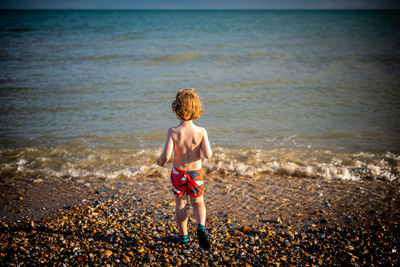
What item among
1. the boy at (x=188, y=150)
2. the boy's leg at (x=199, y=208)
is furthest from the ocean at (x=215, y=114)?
the boy at (x=188, y=150)

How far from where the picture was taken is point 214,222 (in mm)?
3898

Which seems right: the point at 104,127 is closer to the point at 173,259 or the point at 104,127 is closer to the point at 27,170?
the point at 27,170

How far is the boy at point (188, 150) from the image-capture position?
2.96m

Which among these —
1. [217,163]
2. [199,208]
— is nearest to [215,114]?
[217,163]

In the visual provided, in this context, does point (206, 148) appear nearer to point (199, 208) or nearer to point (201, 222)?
point (199, 208)

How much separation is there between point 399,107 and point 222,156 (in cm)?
748

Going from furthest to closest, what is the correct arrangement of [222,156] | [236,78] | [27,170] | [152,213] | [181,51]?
[181,51] → [236,78] → [222,156] → [27,170] → [152,213]

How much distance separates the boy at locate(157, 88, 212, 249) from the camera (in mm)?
2963

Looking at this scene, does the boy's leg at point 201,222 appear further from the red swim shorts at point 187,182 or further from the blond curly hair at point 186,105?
the blond curly hair at point 186,105

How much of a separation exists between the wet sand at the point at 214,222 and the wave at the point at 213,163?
0.25 m

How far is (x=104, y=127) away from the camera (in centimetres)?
808

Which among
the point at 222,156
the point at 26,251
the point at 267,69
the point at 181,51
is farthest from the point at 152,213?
the point at 181,51

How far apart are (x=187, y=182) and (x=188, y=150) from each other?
399 mm

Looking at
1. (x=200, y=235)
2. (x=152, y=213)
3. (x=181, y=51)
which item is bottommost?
(x=152, y=213)
